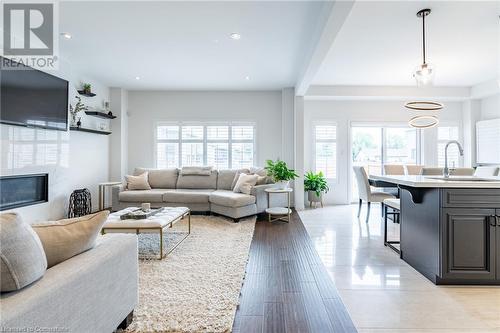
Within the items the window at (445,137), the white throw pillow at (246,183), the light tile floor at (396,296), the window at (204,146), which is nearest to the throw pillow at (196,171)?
the window at (204,146)

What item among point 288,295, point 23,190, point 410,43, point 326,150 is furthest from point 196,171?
point 410,43

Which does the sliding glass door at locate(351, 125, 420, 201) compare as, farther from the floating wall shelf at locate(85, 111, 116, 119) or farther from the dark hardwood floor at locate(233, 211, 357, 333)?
the floating wall shelf at locate(85, 111, 116, 119)

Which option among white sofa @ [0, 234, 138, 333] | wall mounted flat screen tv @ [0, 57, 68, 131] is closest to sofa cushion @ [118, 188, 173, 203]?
wall mounted flat screen tv @ [0, 57, 68, 131]

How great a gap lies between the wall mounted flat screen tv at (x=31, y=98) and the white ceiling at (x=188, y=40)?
61cm

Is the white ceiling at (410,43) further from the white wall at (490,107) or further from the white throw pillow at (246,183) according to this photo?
the white throw pillow at (246,183)

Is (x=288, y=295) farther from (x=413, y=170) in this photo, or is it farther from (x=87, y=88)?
(x=87, y=88)

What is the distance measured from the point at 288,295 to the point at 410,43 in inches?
152

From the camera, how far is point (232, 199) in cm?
460

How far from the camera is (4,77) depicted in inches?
133

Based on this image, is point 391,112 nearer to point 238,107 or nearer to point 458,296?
point 238,107

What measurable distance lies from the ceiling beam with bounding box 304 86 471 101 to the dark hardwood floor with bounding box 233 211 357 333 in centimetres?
381

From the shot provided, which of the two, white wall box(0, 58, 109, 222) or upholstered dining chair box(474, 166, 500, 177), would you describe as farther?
upholstered dining chair box(474, 166, 500, 177)
